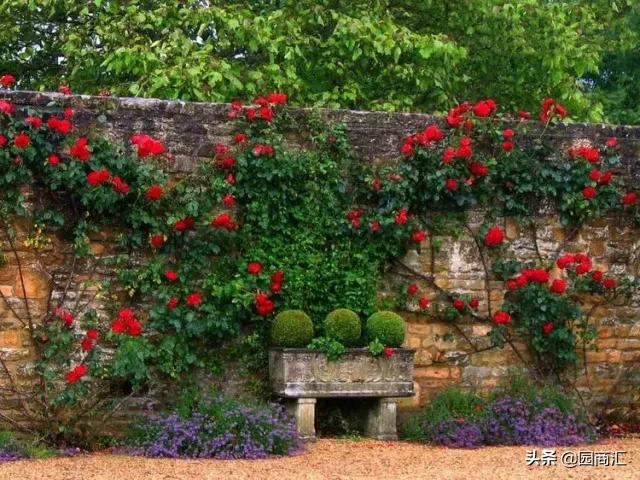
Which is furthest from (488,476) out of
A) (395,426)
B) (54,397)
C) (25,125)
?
(25,125)

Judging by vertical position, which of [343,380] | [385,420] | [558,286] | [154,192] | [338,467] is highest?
[154,192]

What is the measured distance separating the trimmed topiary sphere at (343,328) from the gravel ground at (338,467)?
2.59 feet

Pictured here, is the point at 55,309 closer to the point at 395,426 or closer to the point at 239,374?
the point at 239,374

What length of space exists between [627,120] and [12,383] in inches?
464

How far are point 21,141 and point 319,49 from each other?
199 inches

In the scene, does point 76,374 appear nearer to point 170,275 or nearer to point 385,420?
point 170,275

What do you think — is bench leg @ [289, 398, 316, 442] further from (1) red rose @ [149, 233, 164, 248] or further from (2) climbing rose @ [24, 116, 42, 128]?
(2) climbing rose @ [24, 116, 42, 128]

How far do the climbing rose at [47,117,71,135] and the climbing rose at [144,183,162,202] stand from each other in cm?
71

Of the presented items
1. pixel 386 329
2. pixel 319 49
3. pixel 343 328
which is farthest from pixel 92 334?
pixel 319 49

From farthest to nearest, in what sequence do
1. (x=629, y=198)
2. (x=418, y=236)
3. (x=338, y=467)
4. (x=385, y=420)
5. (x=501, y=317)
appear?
(x=629, y=198)
(x=501, y=317)
(x=418, y=236)
(x=385, y=420)
(x=338, y=467)

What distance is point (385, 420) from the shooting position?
774cm

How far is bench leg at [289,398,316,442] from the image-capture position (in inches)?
293

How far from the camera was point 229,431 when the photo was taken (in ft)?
22.8

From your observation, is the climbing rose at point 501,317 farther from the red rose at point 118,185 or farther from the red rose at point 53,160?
the red rose at point 53,160
